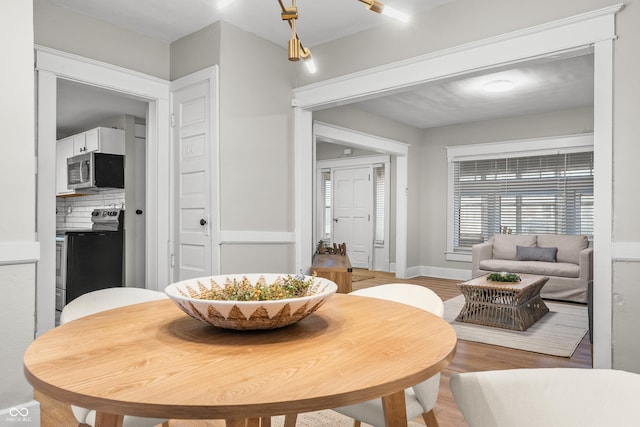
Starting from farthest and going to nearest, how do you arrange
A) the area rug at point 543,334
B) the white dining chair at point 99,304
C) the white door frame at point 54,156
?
the area rug at point 543,334, the white door frame at point 54,156, the white dining chair at point 99,304

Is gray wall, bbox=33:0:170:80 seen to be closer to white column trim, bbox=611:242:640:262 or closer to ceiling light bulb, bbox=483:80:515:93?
ceiling light bulb, bbox=483:80:515:93

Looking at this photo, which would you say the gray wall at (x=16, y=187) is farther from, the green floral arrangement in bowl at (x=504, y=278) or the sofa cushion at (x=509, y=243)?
the sofa cushion at (x=509, y=243)

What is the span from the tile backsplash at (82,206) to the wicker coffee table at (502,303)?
4466 millimetres

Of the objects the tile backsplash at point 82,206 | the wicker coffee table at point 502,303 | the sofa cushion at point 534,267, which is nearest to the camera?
the wicker coffee table at point 502,303

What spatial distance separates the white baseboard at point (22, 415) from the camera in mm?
2020

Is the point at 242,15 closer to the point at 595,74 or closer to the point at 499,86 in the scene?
the point at 595,74

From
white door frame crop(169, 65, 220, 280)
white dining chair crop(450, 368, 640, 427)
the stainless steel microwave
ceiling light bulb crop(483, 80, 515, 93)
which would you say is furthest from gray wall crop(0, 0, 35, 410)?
ceiling light bulb crop(483, 80, 515, 93)

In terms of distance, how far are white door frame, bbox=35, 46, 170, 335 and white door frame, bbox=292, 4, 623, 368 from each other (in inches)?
63.3

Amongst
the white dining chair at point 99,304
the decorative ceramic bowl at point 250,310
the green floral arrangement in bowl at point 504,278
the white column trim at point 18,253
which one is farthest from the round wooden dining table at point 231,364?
the green floral arrangement in bowl at point 504,278

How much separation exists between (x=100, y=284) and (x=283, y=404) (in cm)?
495

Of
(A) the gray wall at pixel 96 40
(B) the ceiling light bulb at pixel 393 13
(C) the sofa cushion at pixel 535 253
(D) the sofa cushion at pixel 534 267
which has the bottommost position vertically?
(D) the sofa cushion at pixel 534 267

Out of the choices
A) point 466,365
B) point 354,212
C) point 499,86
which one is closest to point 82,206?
point 354,212

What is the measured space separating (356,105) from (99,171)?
3464 mm

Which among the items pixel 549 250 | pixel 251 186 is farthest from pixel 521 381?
pixel 549 250
